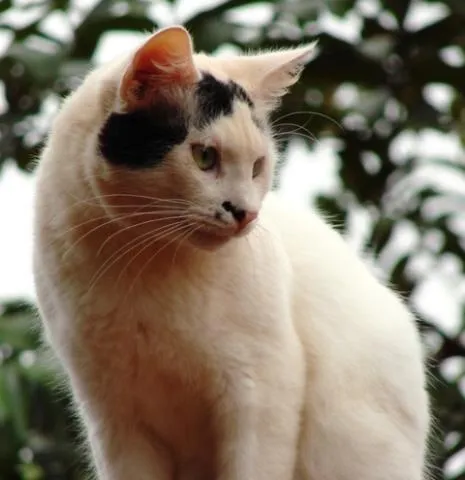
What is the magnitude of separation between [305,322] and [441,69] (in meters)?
1.45

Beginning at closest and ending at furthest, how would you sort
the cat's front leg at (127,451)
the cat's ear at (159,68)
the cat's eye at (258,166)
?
the cat's ear at (159,68)
the cat's eye at (258,166)
the cat's front leg at (127,451)

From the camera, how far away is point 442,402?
11.4 feet

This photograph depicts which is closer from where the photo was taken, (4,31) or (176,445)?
(176,445)

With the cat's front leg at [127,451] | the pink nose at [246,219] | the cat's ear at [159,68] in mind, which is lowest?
the cat's front leg at [127,451]

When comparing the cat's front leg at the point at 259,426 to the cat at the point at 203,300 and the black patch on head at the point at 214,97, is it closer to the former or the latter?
the cat at the point at 203,300

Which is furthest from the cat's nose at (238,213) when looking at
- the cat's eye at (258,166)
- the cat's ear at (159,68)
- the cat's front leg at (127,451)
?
the cat's front leg at (127,451)

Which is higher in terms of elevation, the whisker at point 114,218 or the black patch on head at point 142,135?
the black patch on head at point 142,135

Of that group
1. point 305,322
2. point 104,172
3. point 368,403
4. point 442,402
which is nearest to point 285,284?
point 305,322

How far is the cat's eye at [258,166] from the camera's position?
2128 mm

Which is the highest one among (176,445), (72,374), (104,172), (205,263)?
(104,172)

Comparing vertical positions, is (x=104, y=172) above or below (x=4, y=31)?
above

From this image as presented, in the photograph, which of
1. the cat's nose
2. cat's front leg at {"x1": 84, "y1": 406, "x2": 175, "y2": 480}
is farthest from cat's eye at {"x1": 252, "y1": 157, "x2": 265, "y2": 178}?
cat's front leg at {"x1": 84, "y1": 406, "x2": 175, "y2": 480}

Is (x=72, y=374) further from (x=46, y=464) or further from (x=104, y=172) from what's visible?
(x=46, y=464)

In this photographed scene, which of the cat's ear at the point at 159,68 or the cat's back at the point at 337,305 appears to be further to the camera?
the cat's back at the point at 337,305
